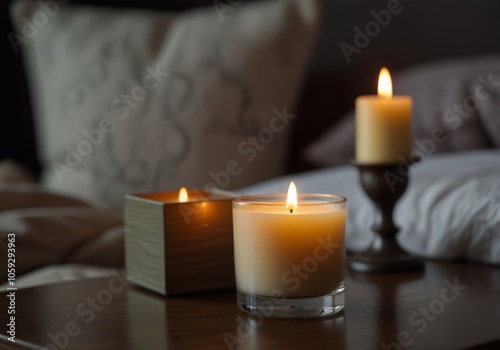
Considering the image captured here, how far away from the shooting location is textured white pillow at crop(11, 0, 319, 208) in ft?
5.19

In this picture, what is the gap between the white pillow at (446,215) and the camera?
2.88ft

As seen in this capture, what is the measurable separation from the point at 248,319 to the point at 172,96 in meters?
1.04

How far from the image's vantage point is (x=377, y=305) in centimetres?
69

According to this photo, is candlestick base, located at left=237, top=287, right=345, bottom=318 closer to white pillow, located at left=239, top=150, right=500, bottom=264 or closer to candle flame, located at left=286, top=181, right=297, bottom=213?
candle flame, located at left=286, top=181, right=297, bottom=213

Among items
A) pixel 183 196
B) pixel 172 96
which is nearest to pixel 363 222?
pixel 183 196

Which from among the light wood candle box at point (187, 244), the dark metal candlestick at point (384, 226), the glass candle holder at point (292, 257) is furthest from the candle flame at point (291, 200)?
the dark metal candlestick at point (384, 226)

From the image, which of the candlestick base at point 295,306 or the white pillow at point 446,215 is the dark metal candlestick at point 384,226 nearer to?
the white pillow at point 446,215

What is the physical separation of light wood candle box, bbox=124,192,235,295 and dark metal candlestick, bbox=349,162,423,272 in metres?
0.17

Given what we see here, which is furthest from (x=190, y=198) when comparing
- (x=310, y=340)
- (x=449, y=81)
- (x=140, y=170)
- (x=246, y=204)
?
(x=140, y=170)

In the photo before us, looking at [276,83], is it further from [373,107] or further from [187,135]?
[373,107]

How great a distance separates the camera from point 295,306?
637mm

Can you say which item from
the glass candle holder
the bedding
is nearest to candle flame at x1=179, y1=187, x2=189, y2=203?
the glass candle holder

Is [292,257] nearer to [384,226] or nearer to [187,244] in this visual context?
[187,244]

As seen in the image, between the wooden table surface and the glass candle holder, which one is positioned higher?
the glass candle holder
